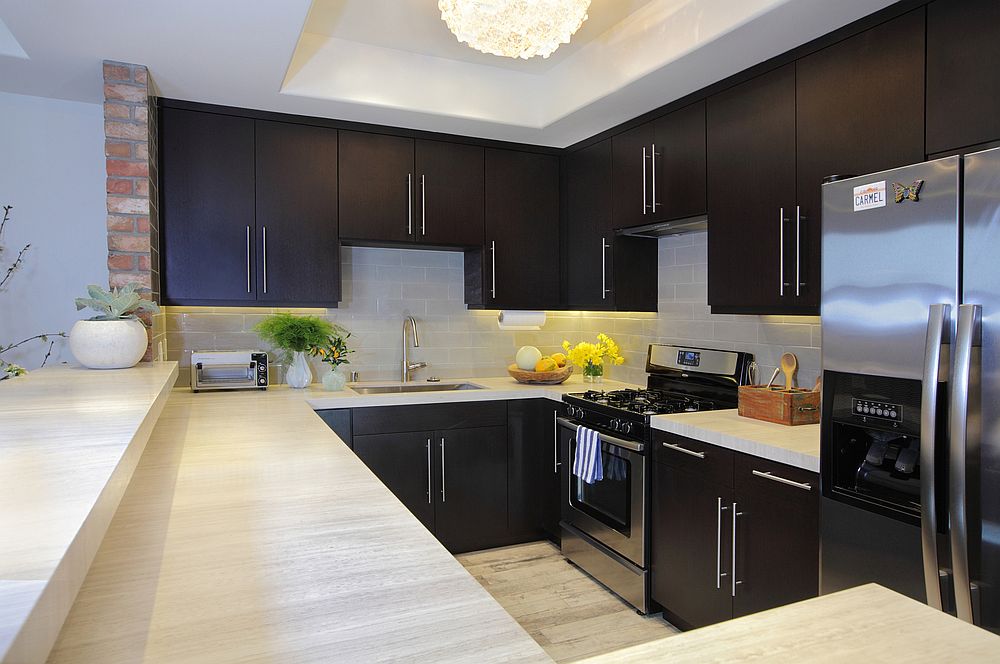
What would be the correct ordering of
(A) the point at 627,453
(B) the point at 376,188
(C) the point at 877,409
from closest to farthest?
(C) the point at 877,409
(A) the point at 627,453
(B) the point at 376,188

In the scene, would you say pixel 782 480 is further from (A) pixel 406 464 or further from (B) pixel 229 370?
(B) pixel 229 370

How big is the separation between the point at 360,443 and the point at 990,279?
267cm

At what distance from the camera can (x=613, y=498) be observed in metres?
3.04

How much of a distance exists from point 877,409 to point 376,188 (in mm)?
2720

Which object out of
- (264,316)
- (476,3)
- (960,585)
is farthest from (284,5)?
(960,585)

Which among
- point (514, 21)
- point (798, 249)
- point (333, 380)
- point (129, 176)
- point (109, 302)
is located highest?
point (514, 21)

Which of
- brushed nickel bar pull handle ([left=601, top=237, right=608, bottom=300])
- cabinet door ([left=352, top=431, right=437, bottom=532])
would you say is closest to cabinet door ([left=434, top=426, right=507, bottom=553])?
cabinet door ([left=352, top=431, right=437, bottom=532])

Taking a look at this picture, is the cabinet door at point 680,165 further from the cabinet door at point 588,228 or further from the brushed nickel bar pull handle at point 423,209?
the brushed nickel bar pull handle at point 423,209

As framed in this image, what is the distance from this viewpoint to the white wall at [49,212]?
306 centimetres

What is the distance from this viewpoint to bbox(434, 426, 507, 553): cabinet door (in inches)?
137

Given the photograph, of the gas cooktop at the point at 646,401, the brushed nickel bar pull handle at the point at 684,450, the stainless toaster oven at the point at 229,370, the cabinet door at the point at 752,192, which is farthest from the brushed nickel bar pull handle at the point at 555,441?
the stainless toaster oven at the point at 229,370

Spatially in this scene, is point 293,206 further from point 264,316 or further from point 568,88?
point 568,88

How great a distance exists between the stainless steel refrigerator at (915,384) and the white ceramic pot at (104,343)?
236 cm

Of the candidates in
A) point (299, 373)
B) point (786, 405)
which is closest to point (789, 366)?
point (786, 405)
